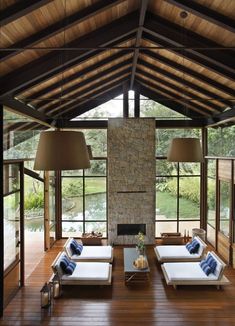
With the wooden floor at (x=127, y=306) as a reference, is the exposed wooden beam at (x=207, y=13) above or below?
above

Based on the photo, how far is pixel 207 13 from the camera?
534 centimetres

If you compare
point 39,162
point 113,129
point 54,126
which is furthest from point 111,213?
point 39,162

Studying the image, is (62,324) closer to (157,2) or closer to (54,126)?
(157,2)

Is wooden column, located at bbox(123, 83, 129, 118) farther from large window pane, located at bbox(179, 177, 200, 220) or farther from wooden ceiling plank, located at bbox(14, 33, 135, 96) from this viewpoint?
wooden ceiling plank, located at bbox(14, 33, 135, 96)

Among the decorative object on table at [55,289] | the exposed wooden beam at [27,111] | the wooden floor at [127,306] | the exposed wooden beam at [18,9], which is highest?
the exposed wooden beam at [18,9]

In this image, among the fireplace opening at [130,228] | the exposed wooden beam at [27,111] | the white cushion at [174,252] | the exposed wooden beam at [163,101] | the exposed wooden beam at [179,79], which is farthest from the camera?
the exposed wooden beam at [163,101]

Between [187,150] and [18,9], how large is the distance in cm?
371

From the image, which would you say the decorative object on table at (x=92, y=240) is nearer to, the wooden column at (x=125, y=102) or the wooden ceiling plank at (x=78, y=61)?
the wooden column at (x=125, y=102)

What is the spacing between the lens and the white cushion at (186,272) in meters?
7.88

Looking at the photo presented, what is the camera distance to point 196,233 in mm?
11938

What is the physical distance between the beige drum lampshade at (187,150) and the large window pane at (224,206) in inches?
195

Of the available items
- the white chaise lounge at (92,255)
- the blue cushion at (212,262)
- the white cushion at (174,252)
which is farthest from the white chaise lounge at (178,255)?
the white chaise lounge at (92,255)

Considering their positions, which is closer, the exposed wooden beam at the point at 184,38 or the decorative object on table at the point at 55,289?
the exposed wooden beam at the point at 184,38

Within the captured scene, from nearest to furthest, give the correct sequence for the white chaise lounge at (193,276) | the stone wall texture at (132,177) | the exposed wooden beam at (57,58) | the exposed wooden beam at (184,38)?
the exposed wooden beam at (57,58) → the exposed wooden beam at (184,38) → the white chaise lounge at (193,276) → the stone wall texture at (132,177)
